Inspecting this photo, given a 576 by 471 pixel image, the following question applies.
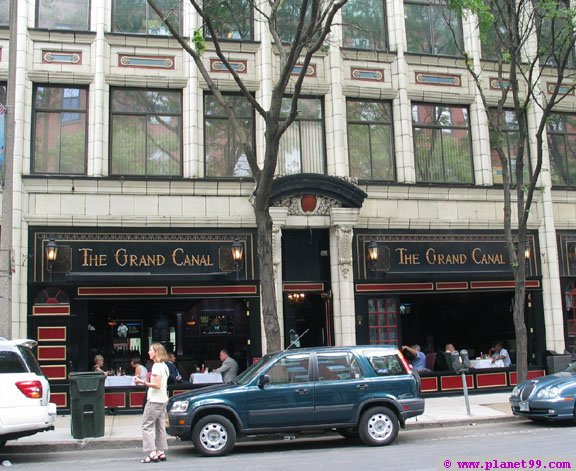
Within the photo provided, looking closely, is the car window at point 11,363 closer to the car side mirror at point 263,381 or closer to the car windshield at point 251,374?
the car windshield at point 251,374

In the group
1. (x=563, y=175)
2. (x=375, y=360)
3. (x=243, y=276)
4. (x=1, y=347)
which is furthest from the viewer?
(x=563, y=175)

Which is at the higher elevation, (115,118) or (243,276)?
(115,118)

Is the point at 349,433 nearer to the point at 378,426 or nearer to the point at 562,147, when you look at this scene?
the point at 378,426

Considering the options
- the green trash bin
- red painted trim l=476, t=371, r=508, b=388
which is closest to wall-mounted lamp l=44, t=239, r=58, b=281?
the green trash bin

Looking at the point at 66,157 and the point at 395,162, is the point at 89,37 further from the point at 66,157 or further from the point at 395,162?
the point at 395,162

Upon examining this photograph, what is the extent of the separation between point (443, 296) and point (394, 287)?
250 centimetres

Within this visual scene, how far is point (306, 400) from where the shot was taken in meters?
11.5

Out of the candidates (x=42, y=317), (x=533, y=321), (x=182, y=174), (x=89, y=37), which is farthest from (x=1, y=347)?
(x=533, y=321)

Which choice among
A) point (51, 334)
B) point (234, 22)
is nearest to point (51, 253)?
point (51, 334)

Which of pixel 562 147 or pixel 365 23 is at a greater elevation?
pixel 365 23

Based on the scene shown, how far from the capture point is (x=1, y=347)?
11.2 meters

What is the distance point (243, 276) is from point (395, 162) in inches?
221

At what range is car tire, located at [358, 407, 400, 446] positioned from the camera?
37.9 feet

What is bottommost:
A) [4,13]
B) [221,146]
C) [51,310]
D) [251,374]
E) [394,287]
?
[251,374]
